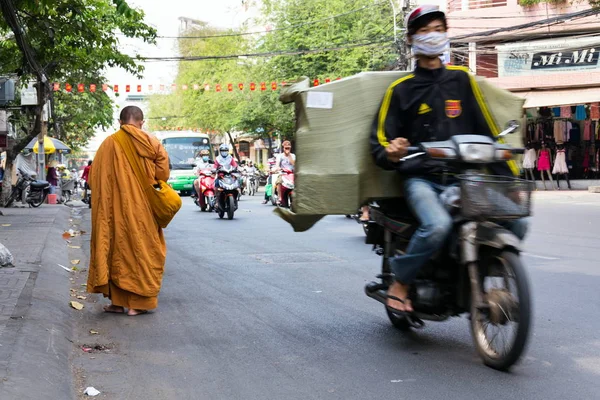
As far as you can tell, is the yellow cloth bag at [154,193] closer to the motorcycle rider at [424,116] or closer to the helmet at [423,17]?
the motorcycle rider at [424,116]

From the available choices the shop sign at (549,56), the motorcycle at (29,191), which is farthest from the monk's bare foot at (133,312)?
the shop sign at (549,56)

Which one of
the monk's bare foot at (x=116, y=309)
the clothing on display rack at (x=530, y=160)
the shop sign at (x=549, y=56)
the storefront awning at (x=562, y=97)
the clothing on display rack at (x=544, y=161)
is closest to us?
the monk's bare foot at (x=116, y=309)

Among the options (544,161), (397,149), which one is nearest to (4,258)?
(397,149)

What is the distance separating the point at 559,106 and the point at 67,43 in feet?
53.0

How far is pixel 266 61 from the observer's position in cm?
4156

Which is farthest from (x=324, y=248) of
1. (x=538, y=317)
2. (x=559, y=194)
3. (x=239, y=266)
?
(x=559, y=194)

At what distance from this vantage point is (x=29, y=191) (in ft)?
81.6

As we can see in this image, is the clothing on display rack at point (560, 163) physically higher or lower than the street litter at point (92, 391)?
higher

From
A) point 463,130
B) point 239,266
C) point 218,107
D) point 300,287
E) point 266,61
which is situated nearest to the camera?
point 463,130

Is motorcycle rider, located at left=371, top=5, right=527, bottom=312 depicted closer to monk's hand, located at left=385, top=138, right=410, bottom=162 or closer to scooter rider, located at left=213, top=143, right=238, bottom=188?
monk's hand, located at left=385, top=138, right=410, bottom=162

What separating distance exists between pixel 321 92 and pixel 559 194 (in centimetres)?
2152

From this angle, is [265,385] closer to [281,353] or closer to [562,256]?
[281,353]

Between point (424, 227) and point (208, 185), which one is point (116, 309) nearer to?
point (424, 227)

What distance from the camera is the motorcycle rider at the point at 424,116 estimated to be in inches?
191
